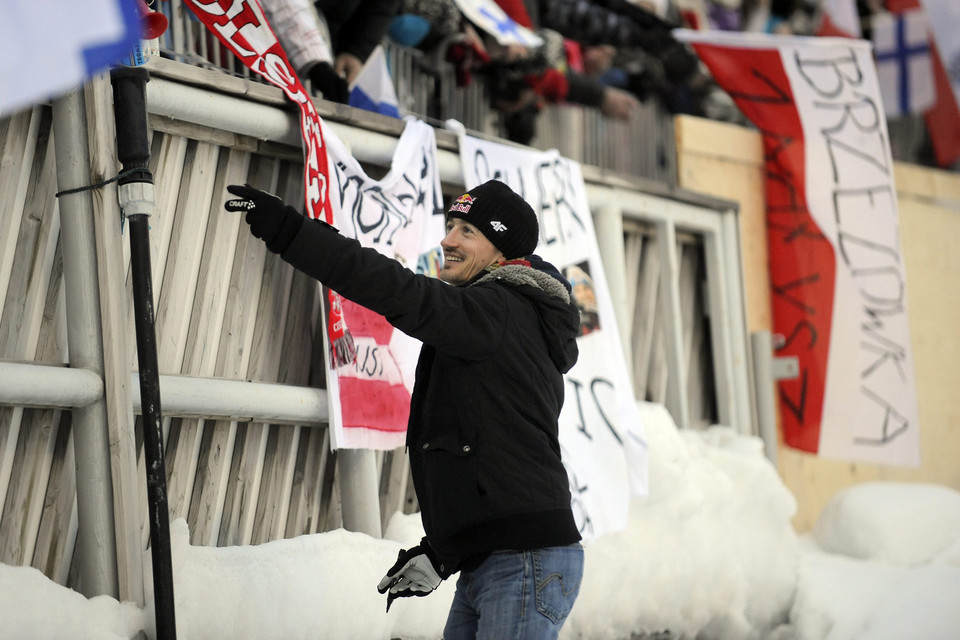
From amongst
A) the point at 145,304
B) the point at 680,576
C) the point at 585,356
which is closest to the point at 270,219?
the point at 145,304

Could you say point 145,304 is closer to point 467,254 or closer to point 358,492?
point 467,254

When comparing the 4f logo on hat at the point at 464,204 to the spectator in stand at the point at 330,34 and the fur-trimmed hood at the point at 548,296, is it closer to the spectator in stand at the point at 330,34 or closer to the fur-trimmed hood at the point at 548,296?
the fur-trimmed hood at the point at 548,296

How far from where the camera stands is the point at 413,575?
2.90m

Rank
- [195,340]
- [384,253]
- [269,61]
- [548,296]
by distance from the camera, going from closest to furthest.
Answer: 1. [548,296]
2. [195,340]
3. [269,61]
4. [384,253]

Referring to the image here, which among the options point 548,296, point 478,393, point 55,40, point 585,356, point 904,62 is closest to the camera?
point 55,40

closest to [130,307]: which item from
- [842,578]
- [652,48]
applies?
[842,578]

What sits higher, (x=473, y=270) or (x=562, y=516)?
(x=473, y=270)

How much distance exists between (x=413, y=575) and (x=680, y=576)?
2242mm

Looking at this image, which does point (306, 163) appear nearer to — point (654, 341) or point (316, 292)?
point (316, 292)

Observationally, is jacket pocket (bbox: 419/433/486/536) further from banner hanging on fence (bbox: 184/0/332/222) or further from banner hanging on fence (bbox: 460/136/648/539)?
banner hanging on fence (bbox: 460/136/648/539)

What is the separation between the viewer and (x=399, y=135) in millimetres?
4355

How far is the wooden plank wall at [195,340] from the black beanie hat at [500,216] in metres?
1.04

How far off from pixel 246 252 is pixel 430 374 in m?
1.24

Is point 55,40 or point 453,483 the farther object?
point 453,483
